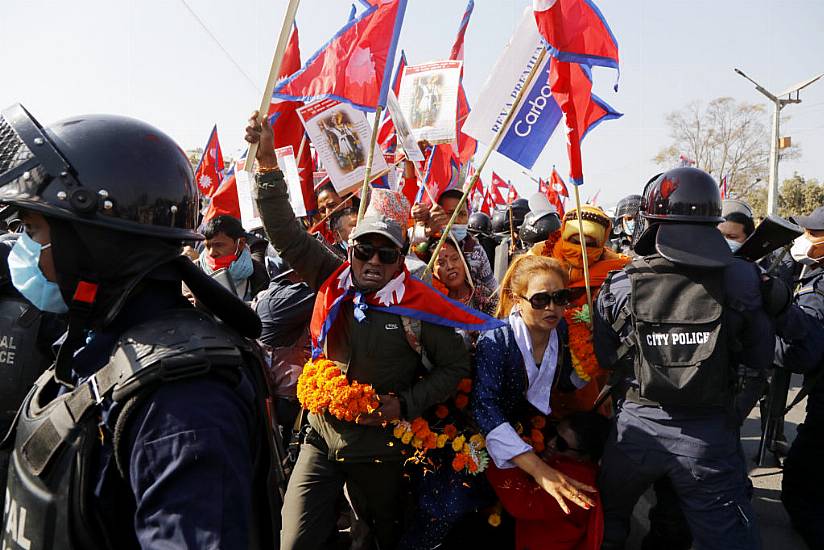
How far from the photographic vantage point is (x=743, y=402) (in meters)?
4.30

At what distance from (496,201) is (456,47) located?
35.9 feet

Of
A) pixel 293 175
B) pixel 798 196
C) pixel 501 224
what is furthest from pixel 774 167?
pixel 293 175

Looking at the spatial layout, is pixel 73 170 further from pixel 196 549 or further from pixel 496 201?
pixel 496 201

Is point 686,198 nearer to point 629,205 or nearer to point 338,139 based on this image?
point 338,139

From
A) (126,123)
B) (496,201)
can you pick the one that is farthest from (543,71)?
(496,201)

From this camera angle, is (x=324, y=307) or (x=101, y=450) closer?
(x=101, y=450)

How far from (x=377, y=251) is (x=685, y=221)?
1590 mm

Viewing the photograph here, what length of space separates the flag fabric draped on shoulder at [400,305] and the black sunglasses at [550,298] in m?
0.24

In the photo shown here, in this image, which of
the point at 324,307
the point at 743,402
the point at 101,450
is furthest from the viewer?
the point at 743,402

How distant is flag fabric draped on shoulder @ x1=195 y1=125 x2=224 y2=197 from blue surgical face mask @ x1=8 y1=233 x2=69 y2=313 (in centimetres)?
641

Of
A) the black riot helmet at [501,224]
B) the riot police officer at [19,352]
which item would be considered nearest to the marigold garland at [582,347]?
the riot police officer at [19,352]

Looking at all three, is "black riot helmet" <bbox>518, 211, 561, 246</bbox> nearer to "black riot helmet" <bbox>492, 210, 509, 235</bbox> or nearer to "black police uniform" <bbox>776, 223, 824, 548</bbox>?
"black police uniform" <bbox>776, 223, 824, 548</bbox>

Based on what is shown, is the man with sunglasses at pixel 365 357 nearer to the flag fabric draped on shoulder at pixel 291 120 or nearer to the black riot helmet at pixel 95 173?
the black riot helmet at pixel 95 173

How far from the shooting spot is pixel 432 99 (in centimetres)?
511
